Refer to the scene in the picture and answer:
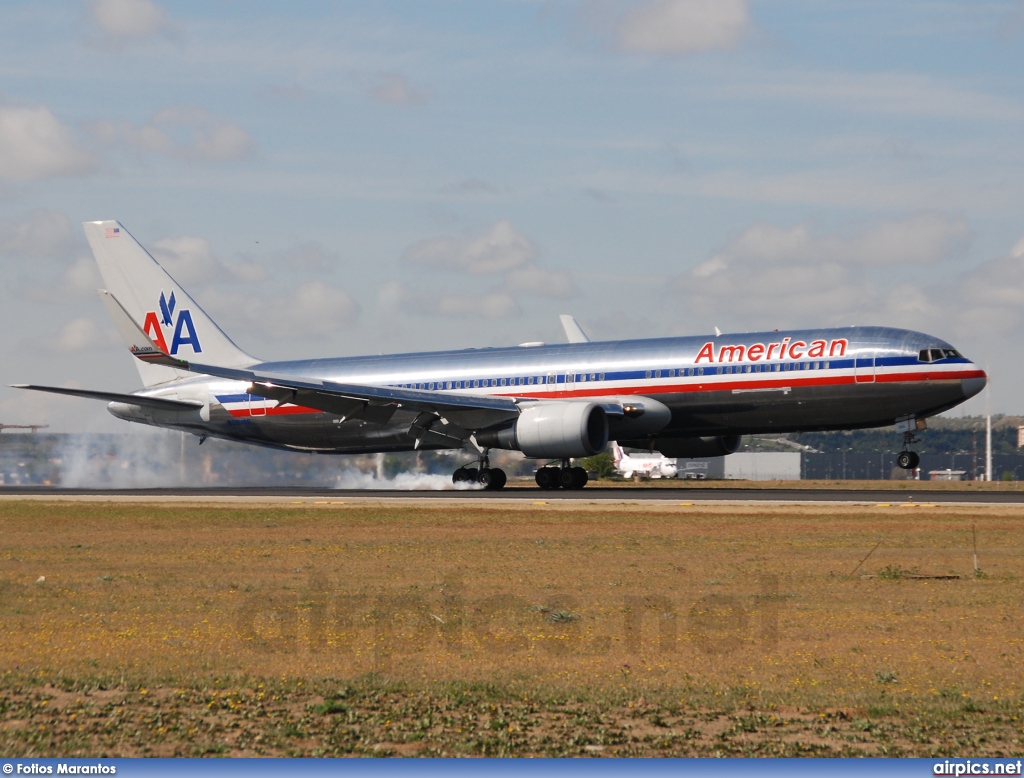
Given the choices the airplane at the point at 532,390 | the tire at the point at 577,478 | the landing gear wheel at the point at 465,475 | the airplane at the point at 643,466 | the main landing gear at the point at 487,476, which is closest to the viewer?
the airplane at the point at 532,390

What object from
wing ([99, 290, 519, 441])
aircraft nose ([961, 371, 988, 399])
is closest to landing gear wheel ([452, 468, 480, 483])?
wing ([99, 290, 519, 441])

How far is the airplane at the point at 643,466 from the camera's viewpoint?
8344 cm

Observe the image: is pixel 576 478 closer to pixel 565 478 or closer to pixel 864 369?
pixel 565 478

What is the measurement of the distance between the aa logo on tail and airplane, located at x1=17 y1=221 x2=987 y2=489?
0.06 metres

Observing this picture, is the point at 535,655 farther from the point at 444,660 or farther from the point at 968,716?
the point at 968,716

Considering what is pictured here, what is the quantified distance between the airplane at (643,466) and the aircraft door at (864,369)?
42.6m

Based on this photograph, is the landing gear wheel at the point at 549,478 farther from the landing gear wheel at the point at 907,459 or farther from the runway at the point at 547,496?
the landing gear wheel at the point at 907,459

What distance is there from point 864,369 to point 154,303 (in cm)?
3111

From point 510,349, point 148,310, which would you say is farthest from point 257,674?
point 148,310

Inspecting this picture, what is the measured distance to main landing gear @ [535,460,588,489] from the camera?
46469mm

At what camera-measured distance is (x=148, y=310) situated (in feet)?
177

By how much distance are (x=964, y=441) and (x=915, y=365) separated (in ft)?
435

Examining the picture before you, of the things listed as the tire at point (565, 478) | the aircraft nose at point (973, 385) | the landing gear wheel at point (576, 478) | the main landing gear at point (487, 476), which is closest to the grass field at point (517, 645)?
the aircraft nose at point (973, 385)

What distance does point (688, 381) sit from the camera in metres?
42.6
